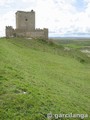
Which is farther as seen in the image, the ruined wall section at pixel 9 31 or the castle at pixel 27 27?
the castle at pixel 27 27

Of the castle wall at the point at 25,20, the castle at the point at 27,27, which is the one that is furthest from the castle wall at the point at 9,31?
the castle wall at the point at 25,20

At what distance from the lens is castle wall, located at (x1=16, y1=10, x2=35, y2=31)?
53844 millimetres

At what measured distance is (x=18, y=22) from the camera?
54.4 m

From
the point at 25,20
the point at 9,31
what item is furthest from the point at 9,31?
the point at 25,20

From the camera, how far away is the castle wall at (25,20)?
53.8m

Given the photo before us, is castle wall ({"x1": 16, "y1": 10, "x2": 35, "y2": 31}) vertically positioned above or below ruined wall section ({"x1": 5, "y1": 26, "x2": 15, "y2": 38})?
above

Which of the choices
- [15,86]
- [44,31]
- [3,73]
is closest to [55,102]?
[15,86]

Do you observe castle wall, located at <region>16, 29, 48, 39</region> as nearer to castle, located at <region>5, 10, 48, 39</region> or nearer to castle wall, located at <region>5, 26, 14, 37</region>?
castle, located at <region>5, 10, 48, 39</region>

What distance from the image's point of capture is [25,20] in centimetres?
5400

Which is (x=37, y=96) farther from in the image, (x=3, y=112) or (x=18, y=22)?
(x=18, y=22)

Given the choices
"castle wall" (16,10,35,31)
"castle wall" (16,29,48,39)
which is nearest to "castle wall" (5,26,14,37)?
"castle wall" (16,29,48,39)

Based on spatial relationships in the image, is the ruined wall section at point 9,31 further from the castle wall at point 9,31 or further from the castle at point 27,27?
the castle at point 27,27

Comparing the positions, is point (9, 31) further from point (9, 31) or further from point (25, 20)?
point (25, 20)

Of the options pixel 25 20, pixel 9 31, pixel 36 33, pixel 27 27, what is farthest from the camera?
pixel 27 27
